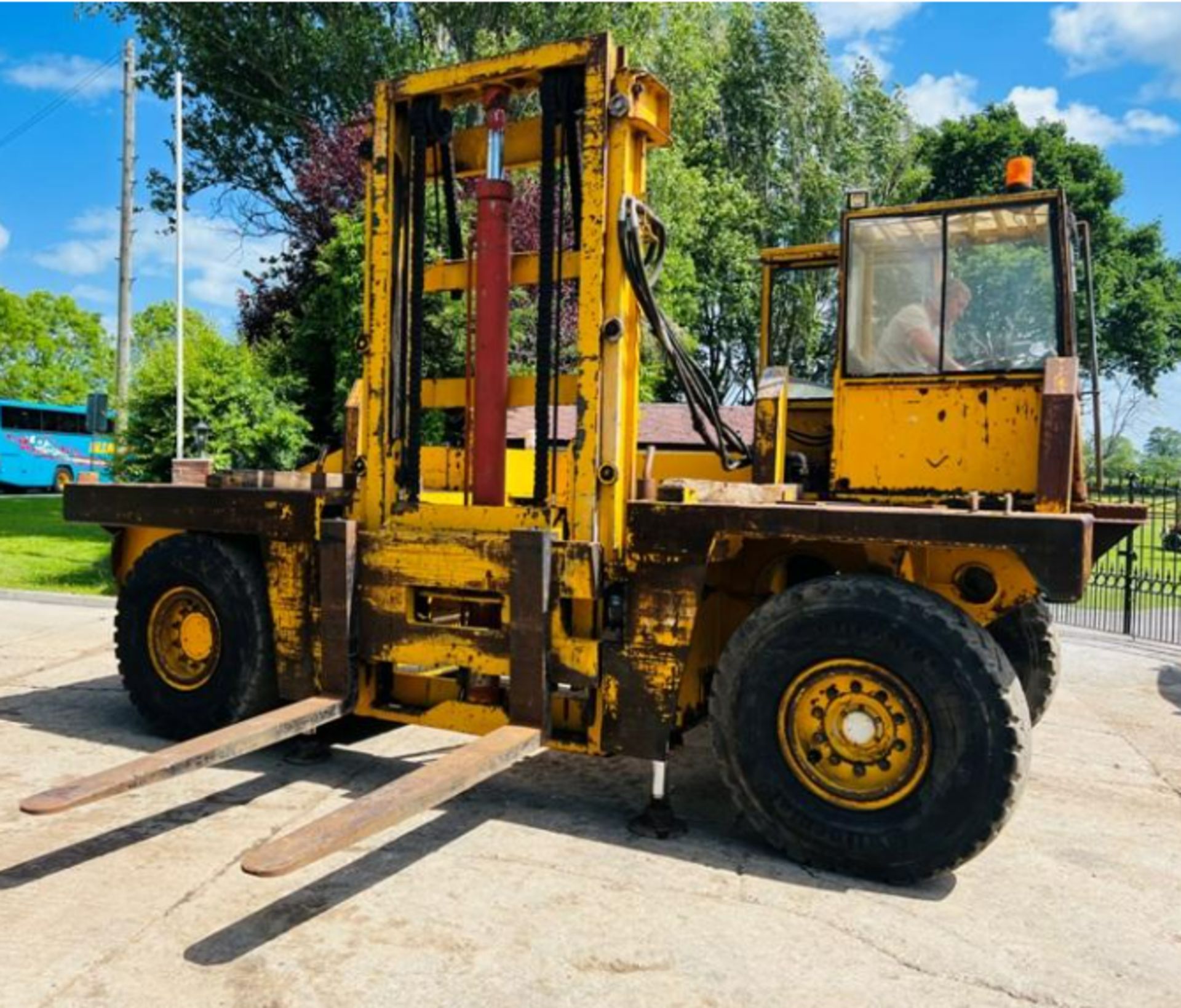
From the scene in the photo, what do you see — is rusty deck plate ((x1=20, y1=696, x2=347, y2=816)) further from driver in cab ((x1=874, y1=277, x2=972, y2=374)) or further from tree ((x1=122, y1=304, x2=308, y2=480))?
tree ((x1=122, y1=304, x2=308, y2=480))

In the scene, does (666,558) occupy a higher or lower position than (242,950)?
higher

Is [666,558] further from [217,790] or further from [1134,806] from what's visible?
[1134,806]

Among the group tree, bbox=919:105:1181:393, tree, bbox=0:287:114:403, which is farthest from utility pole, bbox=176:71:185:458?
tree, bbox=0:287:114:403

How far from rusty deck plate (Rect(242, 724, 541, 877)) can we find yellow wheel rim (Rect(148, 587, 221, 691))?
71.0 inches

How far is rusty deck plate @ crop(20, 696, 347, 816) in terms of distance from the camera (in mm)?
3480

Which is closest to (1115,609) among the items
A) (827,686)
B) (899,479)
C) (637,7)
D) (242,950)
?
(899,479)

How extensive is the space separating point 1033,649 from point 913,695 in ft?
6.84

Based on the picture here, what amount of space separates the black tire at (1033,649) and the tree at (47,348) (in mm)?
45846

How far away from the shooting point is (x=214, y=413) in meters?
13.5

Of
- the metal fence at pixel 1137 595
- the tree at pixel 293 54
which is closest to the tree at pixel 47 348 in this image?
the tree at pixel 293 54

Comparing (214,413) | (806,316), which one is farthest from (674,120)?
(214,413)

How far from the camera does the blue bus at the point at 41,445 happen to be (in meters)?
38.5

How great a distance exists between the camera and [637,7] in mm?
21188

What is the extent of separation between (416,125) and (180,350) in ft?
28.1
